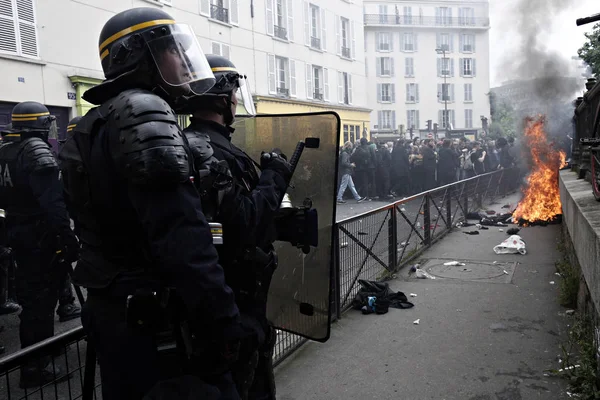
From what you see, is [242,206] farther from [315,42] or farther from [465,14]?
[465,14]

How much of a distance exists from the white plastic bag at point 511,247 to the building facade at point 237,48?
9468mm

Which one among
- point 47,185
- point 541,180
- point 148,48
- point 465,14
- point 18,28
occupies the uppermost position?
point 465,14

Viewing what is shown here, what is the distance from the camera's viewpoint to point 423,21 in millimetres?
62500

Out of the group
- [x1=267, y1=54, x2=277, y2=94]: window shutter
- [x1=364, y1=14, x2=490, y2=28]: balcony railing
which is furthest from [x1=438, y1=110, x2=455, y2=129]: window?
[x1=267, y1=54, x2=277, y2=94]: window shutter

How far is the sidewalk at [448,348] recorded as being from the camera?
12.5ft

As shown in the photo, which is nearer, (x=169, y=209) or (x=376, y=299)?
(x=169, y=209)

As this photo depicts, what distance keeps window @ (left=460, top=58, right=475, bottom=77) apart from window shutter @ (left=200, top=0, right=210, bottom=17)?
1734 inches

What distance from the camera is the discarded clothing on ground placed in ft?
18.2

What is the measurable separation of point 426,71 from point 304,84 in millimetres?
34340

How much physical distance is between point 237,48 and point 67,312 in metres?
17.6

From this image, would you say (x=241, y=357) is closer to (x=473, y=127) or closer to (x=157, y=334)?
(x=157, y=334)

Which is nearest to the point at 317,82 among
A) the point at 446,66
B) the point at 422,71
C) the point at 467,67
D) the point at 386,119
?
the point at 386,119

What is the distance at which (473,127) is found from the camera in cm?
5819

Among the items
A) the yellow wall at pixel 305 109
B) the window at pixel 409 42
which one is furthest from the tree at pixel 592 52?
the window at pixel 409 42
